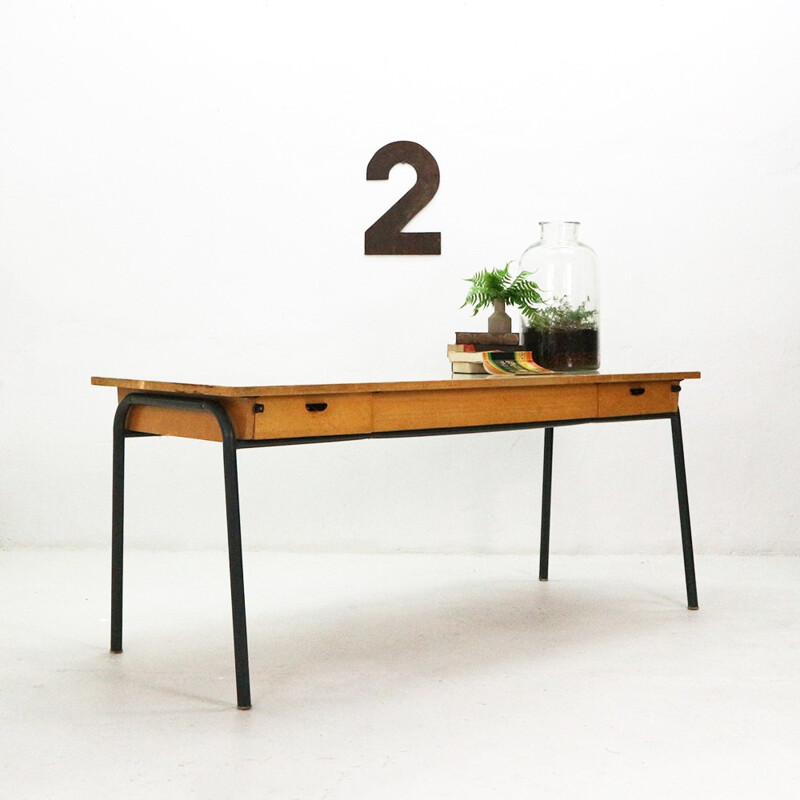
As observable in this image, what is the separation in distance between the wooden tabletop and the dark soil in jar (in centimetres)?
4

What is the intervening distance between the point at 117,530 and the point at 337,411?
27.5 inches

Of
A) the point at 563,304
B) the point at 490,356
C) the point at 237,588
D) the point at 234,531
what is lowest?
the point at 237,588

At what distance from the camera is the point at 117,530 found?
2.49 metres

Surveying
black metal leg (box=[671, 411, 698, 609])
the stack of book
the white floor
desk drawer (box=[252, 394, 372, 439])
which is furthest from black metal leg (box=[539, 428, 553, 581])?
desk drawer (box=[252, 394, 372, 439])

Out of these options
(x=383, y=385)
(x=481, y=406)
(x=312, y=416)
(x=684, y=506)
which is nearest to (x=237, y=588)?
(x=312, y=416)

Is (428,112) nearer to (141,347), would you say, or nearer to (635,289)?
(635,289)

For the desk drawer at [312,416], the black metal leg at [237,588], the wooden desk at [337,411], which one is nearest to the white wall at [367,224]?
the wooden desk at [337,411]

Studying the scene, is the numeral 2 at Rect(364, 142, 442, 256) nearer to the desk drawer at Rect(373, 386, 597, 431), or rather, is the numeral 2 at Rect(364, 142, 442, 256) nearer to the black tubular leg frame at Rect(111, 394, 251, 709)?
the desk drawer at Rect(373, 386, 597, 431)

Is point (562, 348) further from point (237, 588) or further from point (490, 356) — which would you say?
point (237, 588)

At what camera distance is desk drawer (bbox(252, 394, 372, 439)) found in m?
2.06

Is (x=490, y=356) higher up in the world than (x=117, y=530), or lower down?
higher up

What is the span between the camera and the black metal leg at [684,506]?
2939mm

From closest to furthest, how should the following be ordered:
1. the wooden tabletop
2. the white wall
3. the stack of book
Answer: the wooden tabletop, the stack of book, the white wall

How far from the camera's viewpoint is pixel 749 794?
169cm
